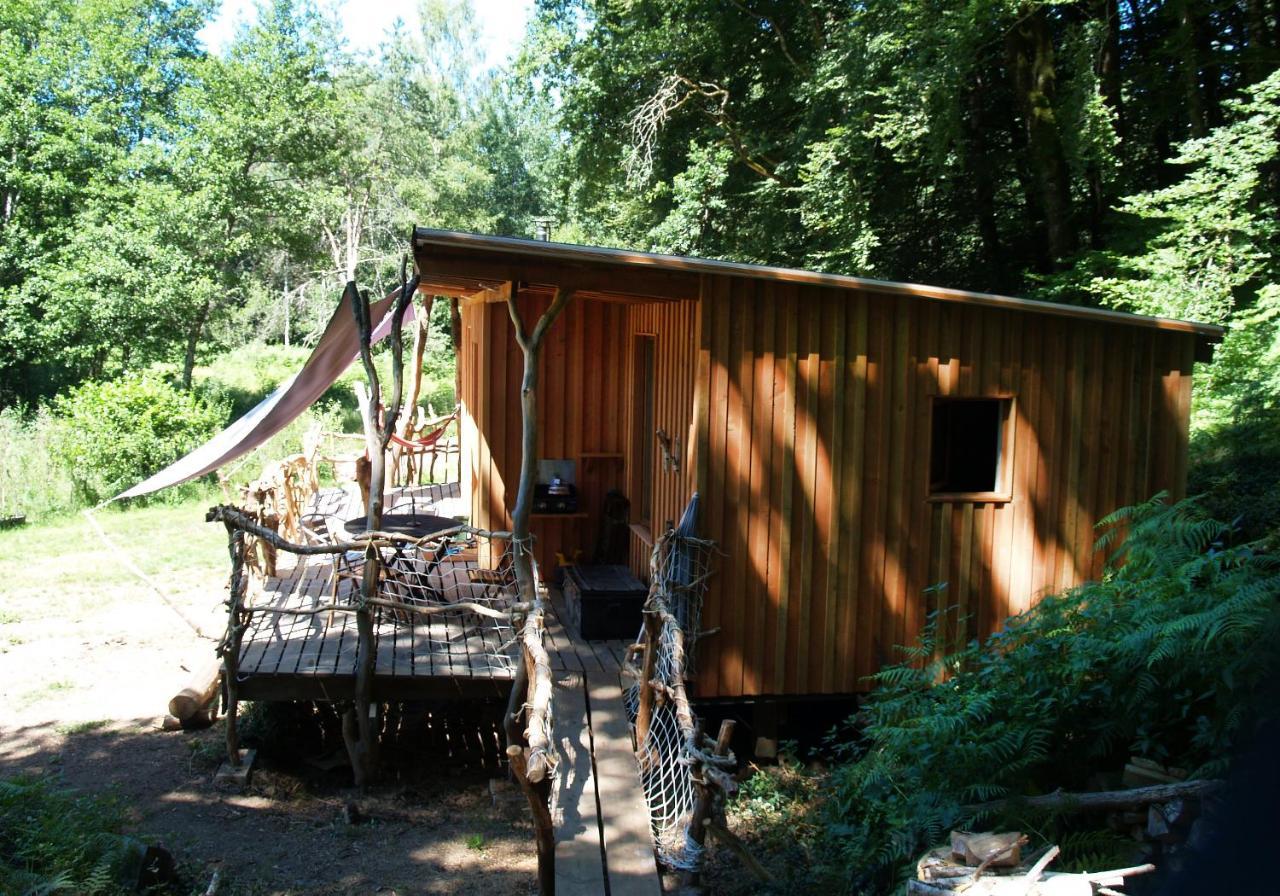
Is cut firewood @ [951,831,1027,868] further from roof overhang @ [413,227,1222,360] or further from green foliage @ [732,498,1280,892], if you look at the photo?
roof overhang @ [413,227,1222,360]

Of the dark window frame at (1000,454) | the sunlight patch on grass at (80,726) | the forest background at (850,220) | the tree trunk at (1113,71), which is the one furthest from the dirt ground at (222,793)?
the tree trunk at (1113,71)

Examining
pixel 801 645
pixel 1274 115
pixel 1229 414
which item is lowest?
pixel 801 645

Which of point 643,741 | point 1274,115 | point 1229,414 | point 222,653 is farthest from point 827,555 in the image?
point 1274,115

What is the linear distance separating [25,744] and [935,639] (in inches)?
244

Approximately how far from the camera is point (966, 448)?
8602 millimetres

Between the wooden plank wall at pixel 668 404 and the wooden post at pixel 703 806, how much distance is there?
2.28 m

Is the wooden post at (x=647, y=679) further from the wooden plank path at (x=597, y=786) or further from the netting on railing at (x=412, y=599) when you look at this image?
the netting on railing at (x=412, y=599)

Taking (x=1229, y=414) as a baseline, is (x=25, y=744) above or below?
below

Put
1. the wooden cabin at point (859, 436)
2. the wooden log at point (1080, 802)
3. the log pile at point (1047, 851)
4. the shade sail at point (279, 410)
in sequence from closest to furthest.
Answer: the log pile at point (1047, 851) → the wooden log at point (1080, 802) → the wooden cabin at point (859, 436) → the shade sail at point (279, 410)

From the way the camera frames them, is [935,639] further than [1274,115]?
No

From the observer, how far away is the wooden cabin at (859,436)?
6.44 metres

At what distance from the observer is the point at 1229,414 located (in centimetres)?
1100

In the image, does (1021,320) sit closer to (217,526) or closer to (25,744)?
(25,744)

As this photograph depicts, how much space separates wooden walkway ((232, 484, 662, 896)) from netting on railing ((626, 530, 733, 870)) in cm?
12
